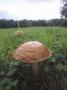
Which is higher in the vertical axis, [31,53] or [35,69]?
[31,53]

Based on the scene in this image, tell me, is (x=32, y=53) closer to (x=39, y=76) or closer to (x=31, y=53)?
(x=31, y=53)

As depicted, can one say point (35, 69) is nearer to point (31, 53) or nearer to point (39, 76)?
point (39, 76)

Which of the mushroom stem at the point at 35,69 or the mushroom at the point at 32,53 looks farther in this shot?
the mushroom stem at the point at 35,69

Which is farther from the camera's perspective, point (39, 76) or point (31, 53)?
point (39, 76)

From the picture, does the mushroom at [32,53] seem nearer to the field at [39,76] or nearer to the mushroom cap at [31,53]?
the mushroom cap at [31,53]

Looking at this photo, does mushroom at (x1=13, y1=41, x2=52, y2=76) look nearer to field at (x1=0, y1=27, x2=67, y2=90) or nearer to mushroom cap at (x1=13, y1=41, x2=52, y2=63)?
mushroom cap at (x1=13, y1=41, x2=52, y2=63)

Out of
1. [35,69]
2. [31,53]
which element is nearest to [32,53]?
[31,53]

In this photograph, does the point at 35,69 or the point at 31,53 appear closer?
the point at 31,53

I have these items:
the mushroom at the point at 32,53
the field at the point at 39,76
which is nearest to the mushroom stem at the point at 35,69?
the field at the point at 39,76

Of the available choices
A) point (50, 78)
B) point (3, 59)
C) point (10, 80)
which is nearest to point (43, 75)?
point (50, 78)

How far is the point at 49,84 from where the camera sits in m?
2.32

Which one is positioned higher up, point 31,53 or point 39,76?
point 31,53

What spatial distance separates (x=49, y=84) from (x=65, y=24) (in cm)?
470

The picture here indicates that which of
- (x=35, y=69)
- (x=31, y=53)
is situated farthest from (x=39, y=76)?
(x=31, y=53)
